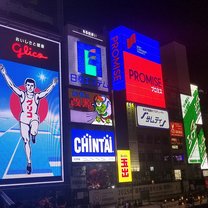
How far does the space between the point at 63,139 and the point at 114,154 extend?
13.9 ft

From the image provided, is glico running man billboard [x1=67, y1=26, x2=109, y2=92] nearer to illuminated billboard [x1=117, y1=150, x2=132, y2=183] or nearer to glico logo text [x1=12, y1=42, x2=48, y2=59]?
glico logo text [x1=12, y1=42, x2=48, y2=59]

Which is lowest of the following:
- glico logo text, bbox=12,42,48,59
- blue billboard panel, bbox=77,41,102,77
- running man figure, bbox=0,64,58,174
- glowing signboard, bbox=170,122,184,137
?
running man figure, bbox=0,64,58,174

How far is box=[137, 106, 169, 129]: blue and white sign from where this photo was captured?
26.2m

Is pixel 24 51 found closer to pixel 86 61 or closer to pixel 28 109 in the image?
pixel 28 109

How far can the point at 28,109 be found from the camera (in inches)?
653

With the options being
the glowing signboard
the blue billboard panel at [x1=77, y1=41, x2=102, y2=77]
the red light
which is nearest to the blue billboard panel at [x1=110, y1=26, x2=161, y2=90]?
the red light

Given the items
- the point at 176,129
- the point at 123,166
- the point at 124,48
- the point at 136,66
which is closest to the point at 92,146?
the point at 123,166

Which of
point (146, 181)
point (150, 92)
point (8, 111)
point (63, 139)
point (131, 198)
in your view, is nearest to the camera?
point (8, 111)

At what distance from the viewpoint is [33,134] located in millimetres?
16375

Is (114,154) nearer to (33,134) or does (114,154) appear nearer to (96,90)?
(96,90)

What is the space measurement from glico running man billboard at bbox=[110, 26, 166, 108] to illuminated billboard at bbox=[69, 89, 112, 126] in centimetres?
332

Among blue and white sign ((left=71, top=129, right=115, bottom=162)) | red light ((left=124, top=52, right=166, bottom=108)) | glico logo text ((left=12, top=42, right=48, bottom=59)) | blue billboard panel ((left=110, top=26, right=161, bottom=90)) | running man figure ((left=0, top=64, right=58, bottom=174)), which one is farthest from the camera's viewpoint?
red light ((left=124, top=52, right=166, bottom=108))

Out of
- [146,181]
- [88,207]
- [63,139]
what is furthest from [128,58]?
[146,181]

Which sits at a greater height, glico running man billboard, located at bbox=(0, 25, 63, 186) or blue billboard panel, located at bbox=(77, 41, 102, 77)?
blue billboard panel, located at bbox=(77, 41, 102, 77)
